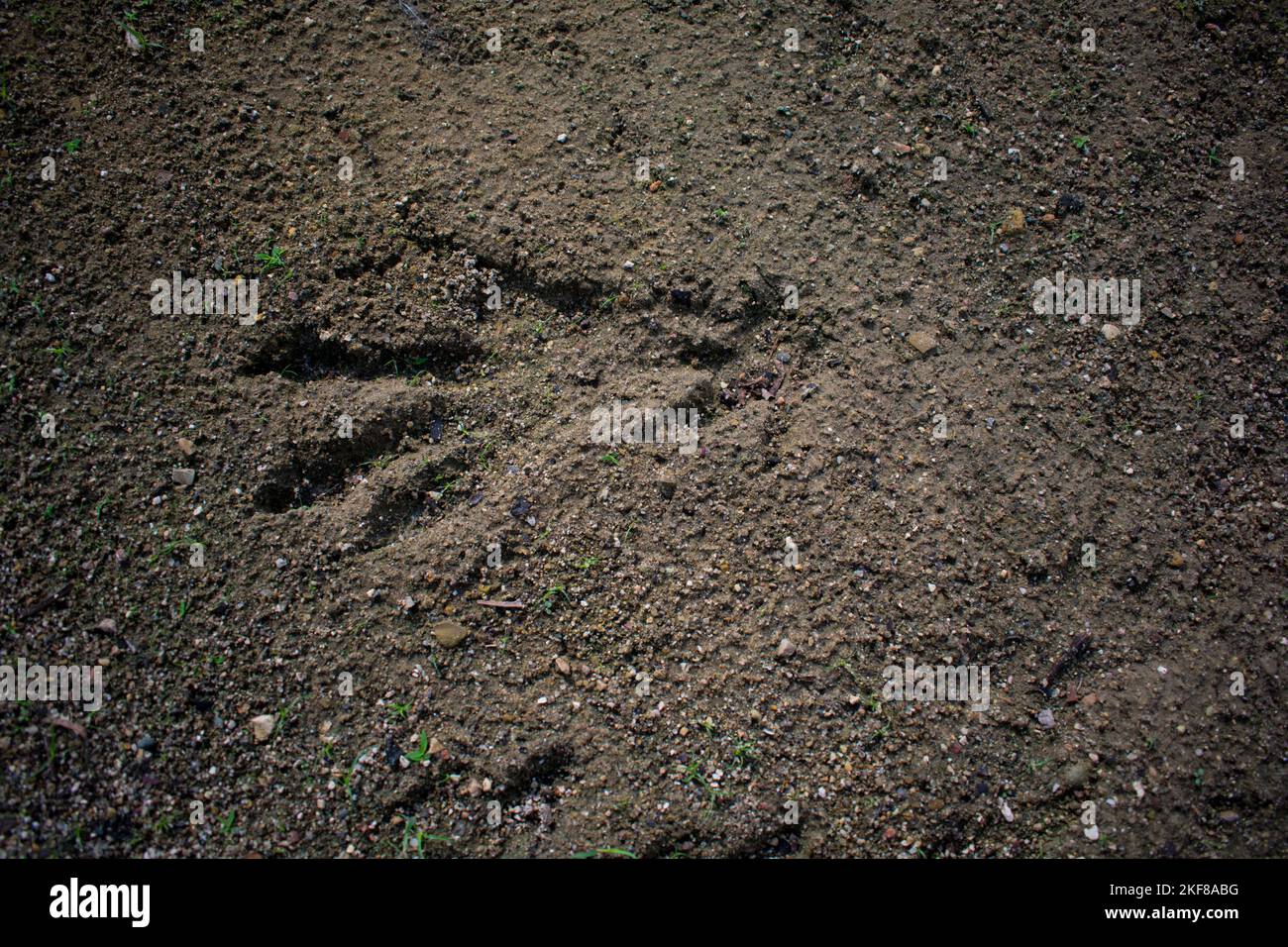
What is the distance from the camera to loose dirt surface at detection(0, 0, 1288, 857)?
8.25 feet

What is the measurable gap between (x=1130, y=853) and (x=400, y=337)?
2888 millimetres

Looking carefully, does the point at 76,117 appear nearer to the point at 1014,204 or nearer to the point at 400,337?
the point at 400,337

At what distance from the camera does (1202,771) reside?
99.3 inches

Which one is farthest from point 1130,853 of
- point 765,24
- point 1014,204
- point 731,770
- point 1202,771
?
point 765,24

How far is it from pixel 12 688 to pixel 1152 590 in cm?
365

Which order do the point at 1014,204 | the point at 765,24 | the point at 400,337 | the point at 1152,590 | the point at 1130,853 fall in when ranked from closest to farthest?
the point at 1130,853 → the point at 1152,590 → the point at 400,337 → the point at 1014,204 → the point at 765,24

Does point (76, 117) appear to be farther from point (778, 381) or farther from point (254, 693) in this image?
point (778, 381)

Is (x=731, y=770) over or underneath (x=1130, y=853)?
over

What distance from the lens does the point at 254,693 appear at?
8.42 ft

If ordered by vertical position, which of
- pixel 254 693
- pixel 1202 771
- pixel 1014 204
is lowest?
pixel 1202 771

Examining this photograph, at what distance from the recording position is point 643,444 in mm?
2846

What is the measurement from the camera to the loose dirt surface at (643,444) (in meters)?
2.51

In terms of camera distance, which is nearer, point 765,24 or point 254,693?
point 254,693

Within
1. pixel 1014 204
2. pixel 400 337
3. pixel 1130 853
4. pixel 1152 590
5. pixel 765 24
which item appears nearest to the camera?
pixel 1130 853
